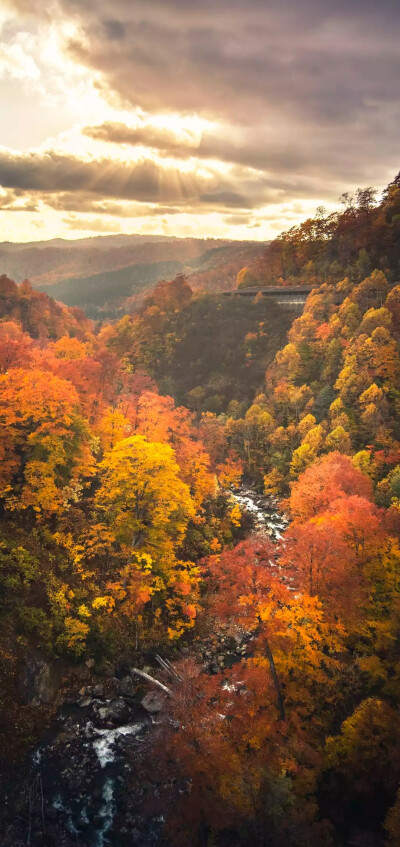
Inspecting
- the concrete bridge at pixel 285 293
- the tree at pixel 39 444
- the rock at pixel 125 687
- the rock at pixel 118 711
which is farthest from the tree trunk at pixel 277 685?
the concrete bridge at pixel 285 293

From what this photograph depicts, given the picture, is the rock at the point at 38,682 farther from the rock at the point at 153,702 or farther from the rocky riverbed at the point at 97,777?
the rock at the point at 153,702

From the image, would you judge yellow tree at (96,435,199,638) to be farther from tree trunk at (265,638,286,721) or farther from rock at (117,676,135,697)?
tree trunk at (265,638,286,721)

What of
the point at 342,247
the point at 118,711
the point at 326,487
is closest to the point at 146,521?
the point at 118,711

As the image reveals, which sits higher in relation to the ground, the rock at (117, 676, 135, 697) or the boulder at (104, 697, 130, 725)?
the rock at (117, 676, 135, 697)

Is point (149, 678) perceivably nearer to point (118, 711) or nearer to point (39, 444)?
point (118, 711)

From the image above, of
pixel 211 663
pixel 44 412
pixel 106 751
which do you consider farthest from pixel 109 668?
pixel 44 412

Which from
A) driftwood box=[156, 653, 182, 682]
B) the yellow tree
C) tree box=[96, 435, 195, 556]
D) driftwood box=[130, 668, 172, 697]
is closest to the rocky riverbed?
driftwood box=[130, 668, 172, 697]
